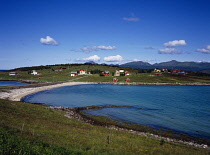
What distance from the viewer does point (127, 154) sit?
1783cm

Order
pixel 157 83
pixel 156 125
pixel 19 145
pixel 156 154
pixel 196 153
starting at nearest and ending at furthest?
pixel 19 145, pixel 156 154, pixel 196 153, pixel 156 125, pixel 157 83

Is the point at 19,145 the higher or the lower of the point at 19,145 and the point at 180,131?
Answer: the higher

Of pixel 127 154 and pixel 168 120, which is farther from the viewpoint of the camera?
pixel 168 120

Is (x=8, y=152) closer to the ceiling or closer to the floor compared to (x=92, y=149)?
closer to the ceiling

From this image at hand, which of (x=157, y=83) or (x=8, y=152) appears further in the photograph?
(x=157, y=83)

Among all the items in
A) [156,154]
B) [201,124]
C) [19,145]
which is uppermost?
[19,145]

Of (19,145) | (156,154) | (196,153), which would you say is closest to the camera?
(19,145)

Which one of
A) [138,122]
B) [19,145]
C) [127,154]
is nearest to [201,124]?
[138,122]

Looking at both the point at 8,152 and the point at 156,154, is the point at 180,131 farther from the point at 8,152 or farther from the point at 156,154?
the point at 8,152

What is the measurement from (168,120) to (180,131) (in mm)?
8213

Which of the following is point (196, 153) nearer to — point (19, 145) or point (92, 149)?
point (92, 149)

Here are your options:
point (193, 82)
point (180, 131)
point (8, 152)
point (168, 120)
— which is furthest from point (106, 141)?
point (193, 82)

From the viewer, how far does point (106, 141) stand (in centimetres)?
2216

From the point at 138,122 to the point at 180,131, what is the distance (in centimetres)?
931
